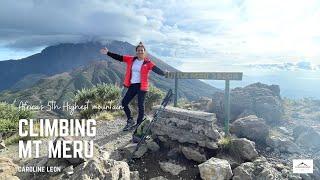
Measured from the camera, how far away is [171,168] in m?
11.5

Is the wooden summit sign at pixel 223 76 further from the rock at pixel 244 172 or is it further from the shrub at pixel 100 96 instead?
the shrub at pixel 100 96

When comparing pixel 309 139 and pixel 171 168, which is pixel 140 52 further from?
pixel 309 139

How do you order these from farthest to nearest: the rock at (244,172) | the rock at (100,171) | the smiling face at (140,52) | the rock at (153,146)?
1. the smiling face at (140,52)
2. the rock at (153,146)
3. the rock at (244,172)
4. the rock at (100,171)

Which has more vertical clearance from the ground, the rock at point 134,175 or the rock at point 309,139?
the rock at point 134,175

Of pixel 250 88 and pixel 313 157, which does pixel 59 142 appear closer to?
pixel 313 157

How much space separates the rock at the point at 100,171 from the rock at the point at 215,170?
2181 mm

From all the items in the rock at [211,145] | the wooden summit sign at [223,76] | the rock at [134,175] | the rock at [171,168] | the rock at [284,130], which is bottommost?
the rock at [284,130]

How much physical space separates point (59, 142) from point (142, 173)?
251 centimetres

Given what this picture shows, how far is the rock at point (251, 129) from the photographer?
1448 centimetres

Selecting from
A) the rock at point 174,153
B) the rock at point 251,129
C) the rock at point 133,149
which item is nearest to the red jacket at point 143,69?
the rock at point 133,149

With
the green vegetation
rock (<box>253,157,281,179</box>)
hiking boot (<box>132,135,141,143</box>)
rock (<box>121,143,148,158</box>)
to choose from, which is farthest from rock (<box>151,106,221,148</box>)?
the green vegetation

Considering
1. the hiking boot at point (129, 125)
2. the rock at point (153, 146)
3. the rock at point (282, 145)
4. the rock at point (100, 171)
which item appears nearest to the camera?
the rock at point (100, 171)

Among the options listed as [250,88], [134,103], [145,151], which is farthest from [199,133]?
[250,88]

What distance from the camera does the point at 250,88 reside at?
2419 cm
